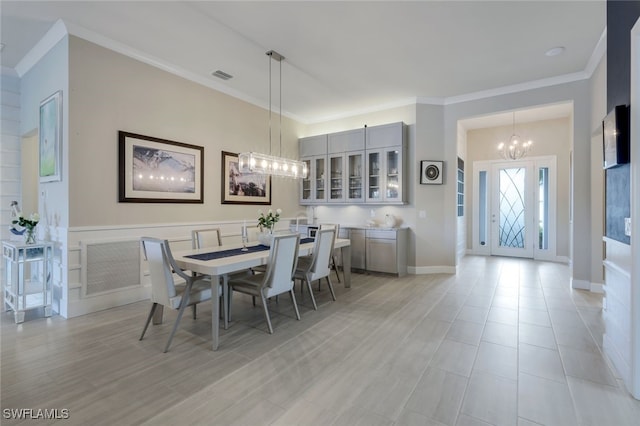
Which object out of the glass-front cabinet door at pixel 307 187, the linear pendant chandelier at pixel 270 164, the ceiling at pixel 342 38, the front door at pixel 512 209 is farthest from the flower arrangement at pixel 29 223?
the front door at pixel 512 209

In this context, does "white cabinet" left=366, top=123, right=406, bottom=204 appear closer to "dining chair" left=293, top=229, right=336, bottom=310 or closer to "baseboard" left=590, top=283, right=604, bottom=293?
"dining chair" left=293, top=229, right=336, bottom=310

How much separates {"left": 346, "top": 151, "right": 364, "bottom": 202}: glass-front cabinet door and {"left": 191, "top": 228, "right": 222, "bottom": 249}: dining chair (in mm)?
2741

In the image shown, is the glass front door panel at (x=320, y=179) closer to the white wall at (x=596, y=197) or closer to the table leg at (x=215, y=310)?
the table leg at (x=215, y=310)

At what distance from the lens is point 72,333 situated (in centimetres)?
284

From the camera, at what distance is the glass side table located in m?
3.11

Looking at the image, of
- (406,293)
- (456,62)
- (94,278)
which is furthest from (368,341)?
(456,62)

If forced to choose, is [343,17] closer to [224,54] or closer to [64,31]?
[224,54]

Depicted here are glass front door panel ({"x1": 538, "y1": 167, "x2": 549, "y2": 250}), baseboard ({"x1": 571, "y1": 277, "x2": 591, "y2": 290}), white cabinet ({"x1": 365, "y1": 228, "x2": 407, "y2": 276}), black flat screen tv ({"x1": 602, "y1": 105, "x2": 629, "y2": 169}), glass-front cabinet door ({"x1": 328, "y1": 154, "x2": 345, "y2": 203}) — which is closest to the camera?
black flat screen tv ({"x1": 602, "y1": 105, "x2": 629, "y2": 169})

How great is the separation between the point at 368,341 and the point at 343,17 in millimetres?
3145

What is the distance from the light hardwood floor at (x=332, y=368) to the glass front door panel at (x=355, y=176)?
8.47ft

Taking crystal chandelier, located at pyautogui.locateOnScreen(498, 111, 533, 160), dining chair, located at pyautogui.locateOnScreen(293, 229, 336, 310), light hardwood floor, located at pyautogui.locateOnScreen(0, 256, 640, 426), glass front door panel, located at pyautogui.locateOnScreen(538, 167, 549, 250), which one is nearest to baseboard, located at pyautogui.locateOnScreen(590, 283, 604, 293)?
light hardwood floor, located at pyautogui.locateOnScreen(0, 256, 640, 426)

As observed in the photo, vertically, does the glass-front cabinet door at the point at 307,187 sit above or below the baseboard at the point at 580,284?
above

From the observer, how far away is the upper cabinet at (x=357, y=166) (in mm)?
5324

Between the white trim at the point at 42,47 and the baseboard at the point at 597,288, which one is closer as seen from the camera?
the white trim at the point at 42,47
